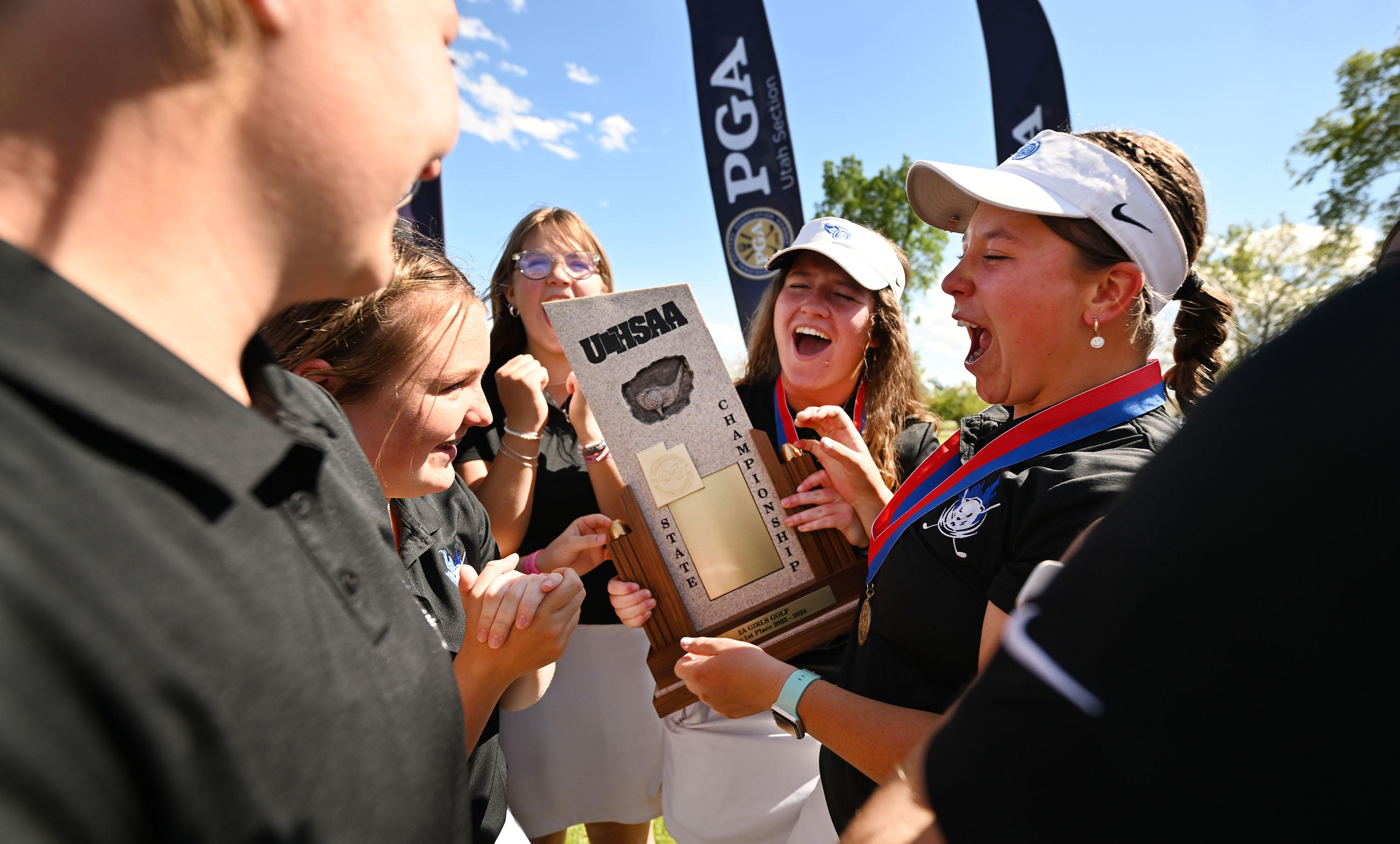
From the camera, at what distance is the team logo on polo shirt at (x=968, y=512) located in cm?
160

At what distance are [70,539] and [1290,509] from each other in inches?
37.0

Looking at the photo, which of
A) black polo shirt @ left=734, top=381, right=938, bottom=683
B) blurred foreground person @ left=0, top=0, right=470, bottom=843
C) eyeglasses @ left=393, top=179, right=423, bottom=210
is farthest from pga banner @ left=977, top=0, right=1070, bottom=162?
blurred foreground person @ left=0, top=0, right=470, bottom=843

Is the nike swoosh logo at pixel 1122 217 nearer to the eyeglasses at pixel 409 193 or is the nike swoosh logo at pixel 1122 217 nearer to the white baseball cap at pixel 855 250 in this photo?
the white baseball cap at pixel 855 250

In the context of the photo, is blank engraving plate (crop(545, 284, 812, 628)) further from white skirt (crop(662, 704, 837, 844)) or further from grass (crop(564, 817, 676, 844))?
grass (crop(564, 817, 676, 844))

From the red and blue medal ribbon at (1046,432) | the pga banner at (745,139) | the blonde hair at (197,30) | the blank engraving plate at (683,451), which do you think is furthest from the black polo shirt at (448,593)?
the pga banner at (745,139)

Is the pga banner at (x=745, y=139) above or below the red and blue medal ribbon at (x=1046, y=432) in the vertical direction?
above

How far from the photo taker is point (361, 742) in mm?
710

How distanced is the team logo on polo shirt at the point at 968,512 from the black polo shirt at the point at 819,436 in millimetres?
678

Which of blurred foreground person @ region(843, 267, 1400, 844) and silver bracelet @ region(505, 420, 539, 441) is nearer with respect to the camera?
blurred foreground person @ region(843, 267, 1400, 844)

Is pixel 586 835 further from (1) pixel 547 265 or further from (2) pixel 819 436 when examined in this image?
(1) pixel 547 265

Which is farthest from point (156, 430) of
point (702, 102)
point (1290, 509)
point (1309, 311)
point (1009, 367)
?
point (702, 102)

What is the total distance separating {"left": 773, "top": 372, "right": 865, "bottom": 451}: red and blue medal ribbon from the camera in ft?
9.18

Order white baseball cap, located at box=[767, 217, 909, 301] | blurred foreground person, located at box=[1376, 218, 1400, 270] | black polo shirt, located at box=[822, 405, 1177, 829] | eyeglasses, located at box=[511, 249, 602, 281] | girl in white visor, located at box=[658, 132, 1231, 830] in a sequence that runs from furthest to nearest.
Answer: eyeglasses, located at box=[511, 249, 602, 281]
white baseball cap, located at box=[767, 217, 909, 301]
girl in white visor, located at box=[658, 132, 1231, 830]
black polo shirt, located at box=[822, 405, 1177, 829]
blurred foreground person, located at box=[1376, 218, 1400, 270]

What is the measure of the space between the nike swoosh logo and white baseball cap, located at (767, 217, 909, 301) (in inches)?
43.0
